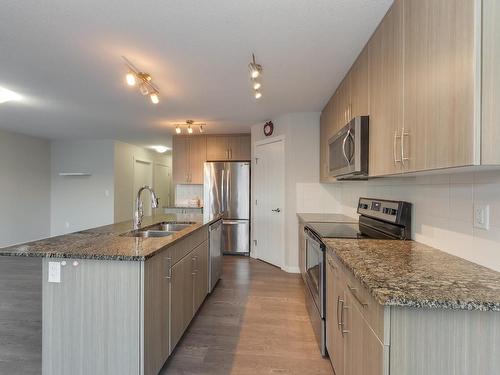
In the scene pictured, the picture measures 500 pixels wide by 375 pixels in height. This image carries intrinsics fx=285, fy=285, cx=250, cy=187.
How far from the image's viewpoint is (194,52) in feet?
7.30

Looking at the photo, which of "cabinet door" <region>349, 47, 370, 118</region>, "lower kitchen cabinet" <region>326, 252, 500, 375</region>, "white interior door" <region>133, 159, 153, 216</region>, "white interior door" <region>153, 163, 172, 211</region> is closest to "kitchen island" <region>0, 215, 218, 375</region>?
"lower kitchen cabinet" <region>326, 252, 500, 375</region>

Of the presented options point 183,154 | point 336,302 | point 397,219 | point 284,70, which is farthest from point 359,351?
point 183,154

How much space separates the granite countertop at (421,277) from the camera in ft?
3.07

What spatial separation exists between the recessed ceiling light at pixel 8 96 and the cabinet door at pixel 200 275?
2725mm

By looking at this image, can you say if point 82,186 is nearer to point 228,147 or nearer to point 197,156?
point 197,156

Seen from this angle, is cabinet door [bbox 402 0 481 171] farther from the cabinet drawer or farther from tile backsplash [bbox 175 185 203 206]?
tile backsplash [bbox 175 185 203 206]

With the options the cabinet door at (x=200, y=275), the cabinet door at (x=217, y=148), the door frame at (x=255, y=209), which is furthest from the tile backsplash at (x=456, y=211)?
the cabinet door at (x=217, y=148)

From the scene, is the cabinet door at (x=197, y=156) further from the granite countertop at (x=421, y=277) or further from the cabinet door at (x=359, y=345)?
the cabinet door at (x=359, y=345)

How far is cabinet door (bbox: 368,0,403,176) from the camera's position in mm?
1486

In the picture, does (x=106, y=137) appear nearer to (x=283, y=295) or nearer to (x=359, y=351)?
(x=283, y=295)

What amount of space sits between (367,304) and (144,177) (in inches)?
299

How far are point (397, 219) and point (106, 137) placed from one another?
5.87m

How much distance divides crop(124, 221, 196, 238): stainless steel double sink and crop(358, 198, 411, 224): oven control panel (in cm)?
166

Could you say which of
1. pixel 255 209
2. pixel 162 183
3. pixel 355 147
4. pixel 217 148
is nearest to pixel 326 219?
pixel 355 147
